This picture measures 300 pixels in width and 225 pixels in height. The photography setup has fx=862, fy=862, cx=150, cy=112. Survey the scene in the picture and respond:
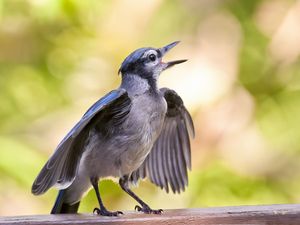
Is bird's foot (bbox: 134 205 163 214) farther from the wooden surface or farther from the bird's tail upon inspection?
the bird's tail

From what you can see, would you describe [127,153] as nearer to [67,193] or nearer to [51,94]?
[67,193]

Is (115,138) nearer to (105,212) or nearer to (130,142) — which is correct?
(130,142)

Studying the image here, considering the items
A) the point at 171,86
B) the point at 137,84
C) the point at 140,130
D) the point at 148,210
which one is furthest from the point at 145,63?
the point at 171,86

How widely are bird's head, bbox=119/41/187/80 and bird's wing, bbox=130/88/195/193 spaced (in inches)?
10.4

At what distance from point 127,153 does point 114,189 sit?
1243mm

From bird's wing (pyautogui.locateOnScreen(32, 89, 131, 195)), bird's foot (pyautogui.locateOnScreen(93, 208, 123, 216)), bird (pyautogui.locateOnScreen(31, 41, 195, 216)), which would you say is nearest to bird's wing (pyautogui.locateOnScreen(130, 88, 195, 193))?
bird (pyautogui.locateOnScreen(31, 41, 195, 216))

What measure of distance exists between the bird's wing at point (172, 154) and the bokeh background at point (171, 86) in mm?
815

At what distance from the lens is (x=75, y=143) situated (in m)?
2.94

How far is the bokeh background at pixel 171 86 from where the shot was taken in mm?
4363

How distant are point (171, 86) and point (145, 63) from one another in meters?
1.32

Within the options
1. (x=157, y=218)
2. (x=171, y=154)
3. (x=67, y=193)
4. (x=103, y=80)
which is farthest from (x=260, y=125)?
(x=157, y=218)

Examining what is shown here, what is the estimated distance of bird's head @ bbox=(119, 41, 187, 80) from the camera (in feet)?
10.3

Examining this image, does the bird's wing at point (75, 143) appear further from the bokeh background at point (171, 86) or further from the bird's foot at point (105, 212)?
the bokeh background at point (171, 86)

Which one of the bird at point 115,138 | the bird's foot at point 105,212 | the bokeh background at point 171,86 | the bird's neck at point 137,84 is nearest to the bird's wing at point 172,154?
the bird at point 115,138
